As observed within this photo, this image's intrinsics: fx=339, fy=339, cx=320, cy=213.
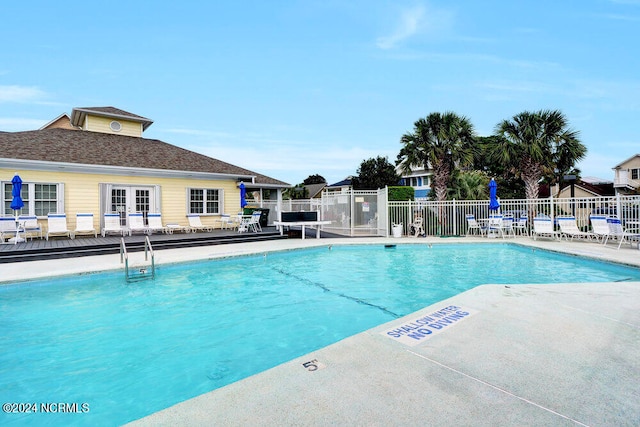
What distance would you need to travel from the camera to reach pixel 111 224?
1385 cm

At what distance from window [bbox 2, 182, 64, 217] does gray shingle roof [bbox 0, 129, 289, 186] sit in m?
1.15

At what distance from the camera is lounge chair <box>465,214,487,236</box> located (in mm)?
15508

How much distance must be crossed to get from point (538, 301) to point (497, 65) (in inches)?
519

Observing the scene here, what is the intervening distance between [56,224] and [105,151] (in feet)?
14.6

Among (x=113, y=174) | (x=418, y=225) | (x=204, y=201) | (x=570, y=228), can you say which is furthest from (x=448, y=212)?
(x=113, y=174)

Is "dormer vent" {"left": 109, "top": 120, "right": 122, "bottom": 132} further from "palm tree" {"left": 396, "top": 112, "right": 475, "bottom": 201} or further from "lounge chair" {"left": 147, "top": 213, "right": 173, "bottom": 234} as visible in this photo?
"palm tree" {"left": 396, "top": 112, "right": 475, "bottom": 201}

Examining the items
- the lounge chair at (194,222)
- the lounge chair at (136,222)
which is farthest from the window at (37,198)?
the lounge chair at (194,222)

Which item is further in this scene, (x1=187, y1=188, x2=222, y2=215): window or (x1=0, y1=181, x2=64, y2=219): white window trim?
(x1=187, y1=188, x2=222, y2=215): window

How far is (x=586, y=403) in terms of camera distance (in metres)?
2.32

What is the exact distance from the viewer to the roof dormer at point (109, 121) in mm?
17766

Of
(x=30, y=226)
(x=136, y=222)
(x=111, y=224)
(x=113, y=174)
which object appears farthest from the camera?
(x=113, y=174)

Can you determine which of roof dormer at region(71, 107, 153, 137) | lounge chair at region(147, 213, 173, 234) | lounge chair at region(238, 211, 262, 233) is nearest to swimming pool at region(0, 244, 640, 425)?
lounge chair at region(238, 211, 262, 233)
